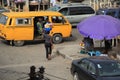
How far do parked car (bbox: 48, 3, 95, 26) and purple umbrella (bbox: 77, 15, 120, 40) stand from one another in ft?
41.0

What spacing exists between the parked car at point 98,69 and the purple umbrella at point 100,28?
4722 millimetres

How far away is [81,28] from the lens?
778 inches

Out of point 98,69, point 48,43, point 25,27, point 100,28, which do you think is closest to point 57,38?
point 25,27

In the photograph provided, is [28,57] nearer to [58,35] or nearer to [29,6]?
[58,35]

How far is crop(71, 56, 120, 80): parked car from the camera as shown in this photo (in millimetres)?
12914

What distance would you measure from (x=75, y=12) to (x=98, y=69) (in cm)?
1980

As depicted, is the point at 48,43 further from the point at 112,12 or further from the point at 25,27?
the point at 112,12

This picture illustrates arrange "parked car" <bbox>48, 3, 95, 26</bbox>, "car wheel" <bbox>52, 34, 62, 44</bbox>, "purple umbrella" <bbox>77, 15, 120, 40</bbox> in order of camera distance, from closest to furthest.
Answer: "purple umbrella" <bbox>77, 15, 120, 40</bbox> < "car wheel" <bbox>52, 34, 62, 44</bbox> < "parked car" <bbox>48, 3, 95, 26</bbox>

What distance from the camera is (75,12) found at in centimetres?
3269

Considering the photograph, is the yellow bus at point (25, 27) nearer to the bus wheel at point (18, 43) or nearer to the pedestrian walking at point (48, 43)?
the bus wheel at point (18, 43)

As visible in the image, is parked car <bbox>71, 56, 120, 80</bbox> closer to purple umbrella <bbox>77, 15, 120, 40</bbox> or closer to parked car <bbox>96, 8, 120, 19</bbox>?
purple umbrella <bbox>77, 15, 120, 40</bbox>

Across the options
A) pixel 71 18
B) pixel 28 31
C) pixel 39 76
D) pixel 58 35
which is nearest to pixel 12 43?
pixel 28 31

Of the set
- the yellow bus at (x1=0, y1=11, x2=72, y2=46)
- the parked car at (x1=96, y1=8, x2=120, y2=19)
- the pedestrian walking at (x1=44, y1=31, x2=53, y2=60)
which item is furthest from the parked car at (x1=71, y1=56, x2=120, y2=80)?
the parked car at (x1=96, y1=8, x2=120, y2=19)

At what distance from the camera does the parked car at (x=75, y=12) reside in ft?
106
